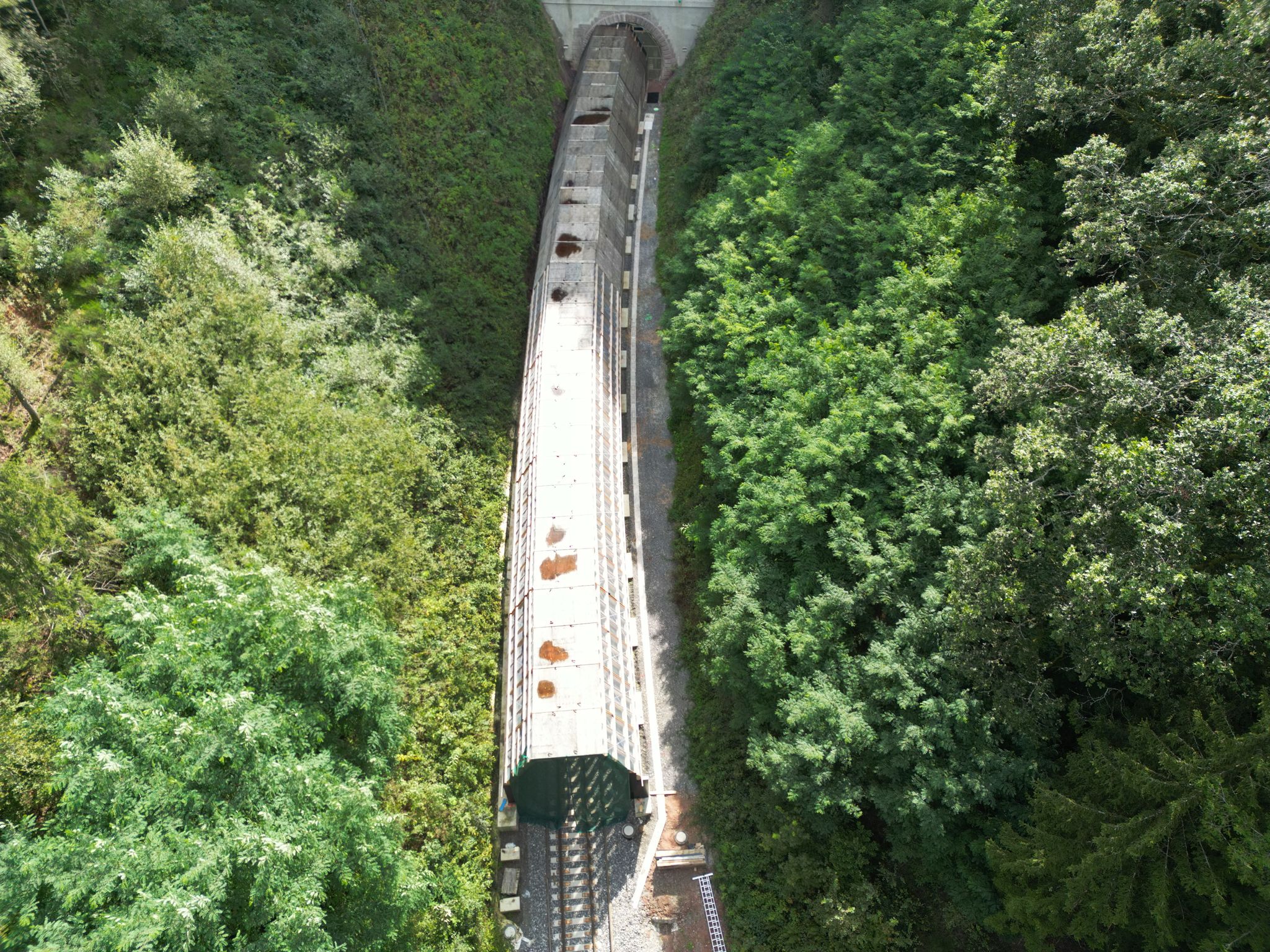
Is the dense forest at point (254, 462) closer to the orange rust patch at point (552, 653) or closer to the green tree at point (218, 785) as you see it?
the green tree at point (218, 785)

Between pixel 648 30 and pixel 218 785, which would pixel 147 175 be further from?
pixel 648 30

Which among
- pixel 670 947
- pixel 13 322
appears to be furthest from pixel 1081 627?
pixel 13 322

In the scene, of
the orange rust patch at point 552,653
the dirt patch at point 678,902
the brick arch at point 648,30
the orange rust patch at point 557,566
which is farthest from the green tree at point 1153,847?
the brick arch at point 648,30

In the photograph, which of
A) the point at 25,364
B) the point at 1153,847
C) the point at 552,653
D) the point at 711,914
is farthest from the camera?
the point at 552,653

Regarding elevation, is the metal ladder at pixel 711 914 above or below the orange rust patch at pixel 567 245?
below

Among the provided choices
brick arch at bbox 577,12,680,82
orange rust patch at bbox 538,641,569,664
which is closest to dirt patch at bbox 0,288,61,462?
orange rust patch at bbox 538,641,569,664

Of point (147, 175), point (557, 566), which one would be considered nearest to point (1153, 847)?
point (557, 566)

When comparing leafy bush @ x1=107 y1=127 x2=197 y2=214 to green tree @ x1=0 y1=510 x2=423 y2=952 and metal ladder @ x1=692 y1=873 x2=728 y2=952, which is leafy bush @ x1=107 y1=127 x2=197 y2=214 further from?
metal ladder @ x1=692 y1=873 x2=728 y2=952

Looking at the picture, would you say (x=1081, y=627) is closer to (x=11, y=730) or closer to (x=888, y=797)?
(x=888, y=797)
